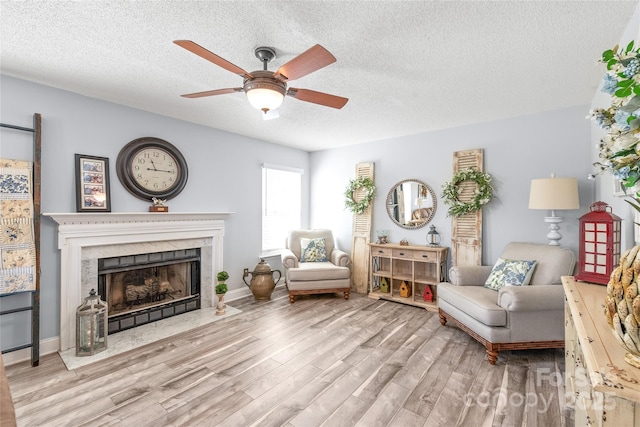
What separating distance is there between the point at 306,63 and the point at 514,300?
2523mm

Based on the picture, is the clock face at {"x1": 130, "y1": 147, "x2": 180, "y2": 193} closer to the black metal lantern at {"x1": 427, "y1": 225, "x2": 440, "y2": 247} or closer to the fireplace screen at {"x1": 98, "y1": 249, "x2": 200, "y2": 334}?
the fireplace screen at {"x1": 98, "y1": 249, "x2": 200, "y2": 334}

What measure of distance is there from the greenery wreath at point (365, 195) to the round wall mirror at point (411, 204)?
0.31 m

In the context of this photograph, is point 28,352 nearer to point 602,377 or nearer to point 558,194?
point 602,377

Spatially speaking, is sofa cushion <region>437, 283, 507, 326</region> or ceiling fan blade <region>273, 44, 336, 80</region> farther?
sofa cushion <region>437, 283, 507, 326</region>

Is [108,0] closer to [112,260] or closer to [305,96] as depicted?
[305,96]

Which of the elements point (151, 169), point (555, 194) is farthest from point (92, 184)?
point (555, 194)

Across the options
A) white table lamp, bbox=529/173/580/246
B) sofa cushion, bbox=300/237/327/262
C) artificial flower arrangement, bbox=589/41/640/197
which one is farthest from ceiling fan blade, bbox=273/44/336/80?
sofa cushion, bbox=300/237/327/262

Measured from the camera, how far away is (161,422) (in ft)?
5.76

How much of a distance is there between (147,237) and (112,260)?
0.41 m

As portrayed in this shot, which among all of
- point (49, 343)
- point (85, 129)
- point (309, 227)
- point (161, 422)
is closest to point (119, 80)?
point (85, 129)

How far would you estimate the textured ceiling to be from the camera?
1.63m

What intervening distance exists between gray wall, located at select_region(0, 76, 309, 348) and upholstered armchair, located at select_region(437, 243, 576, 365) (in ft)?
9.55

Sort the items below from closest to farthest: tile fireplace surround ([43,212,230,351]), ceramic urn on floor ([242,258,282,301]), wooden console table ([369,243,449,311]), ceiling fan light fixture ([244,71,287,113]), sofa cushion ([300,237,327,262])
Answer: ceiling fan light fixture ([244,71,287,113])
tile fireplace surround ([43,212,230,351])
wooden console table ([369,243,449,311])
ceramic urn on floor ([242,258,282,301])
sofa cushion ([300,237,327,262])

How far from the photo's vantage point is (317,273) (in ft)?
13.2
